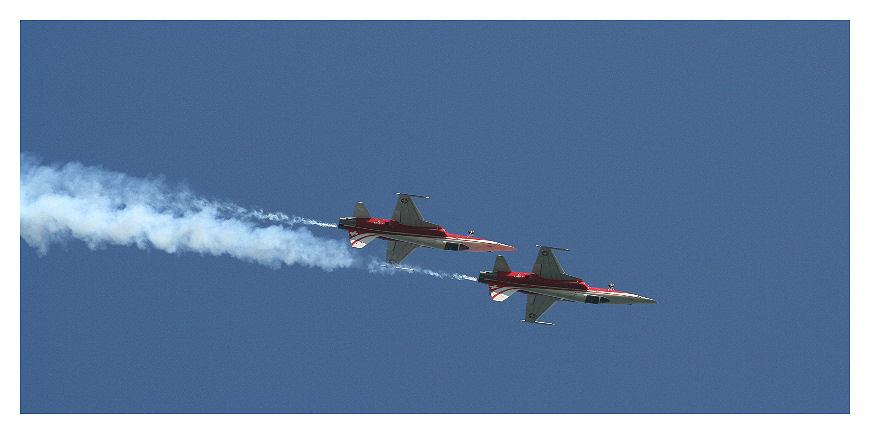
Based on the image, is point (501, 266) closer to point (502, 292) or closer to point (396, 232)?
point (502, 292)

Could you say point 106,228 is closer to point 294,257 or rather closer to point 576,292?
point 294,257

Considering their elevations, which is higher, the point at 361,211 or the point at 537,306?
the point at 361,211

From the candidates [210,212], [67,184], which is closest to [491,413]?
[210,212]

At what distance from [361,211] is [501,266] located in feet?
34.3

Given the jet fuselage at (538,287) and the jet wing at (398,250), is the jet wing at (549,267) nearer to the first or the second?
the jet fuselage at (538,287)

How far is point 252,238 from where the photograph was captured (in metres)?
116

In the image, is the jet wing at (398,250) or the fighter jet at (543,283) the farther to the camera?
the jet wing at (398,250)

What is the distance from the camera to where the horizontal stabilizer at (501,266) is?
112 m

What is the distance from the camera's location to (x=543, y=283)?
367 ft

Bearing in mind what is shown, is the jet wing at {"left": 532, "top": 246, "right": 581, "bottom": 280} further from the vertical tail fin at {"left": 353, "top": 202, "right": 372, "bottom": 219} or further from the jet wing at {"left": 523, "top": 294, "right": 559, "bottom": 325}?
the vertical tail fin at {"left": 353, "top": 202, "right": 372, "bottom": 219}

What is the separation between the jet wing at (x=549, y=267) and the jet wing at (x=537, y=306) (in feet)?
5.27

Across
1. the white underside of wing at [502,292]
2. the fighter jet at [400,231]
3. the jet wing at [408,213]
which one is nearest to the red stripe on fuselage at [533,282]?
the white underside of wing at [502,292]

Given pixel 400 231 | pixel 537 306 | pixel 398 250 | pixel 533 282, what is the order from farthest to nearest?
pixel 537 306 < pixel 398 250 < pixel 533 282 < pixel 400 231

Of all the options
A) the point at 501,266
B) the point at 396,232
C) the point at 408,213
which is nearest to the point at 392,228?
the point at 396,232
